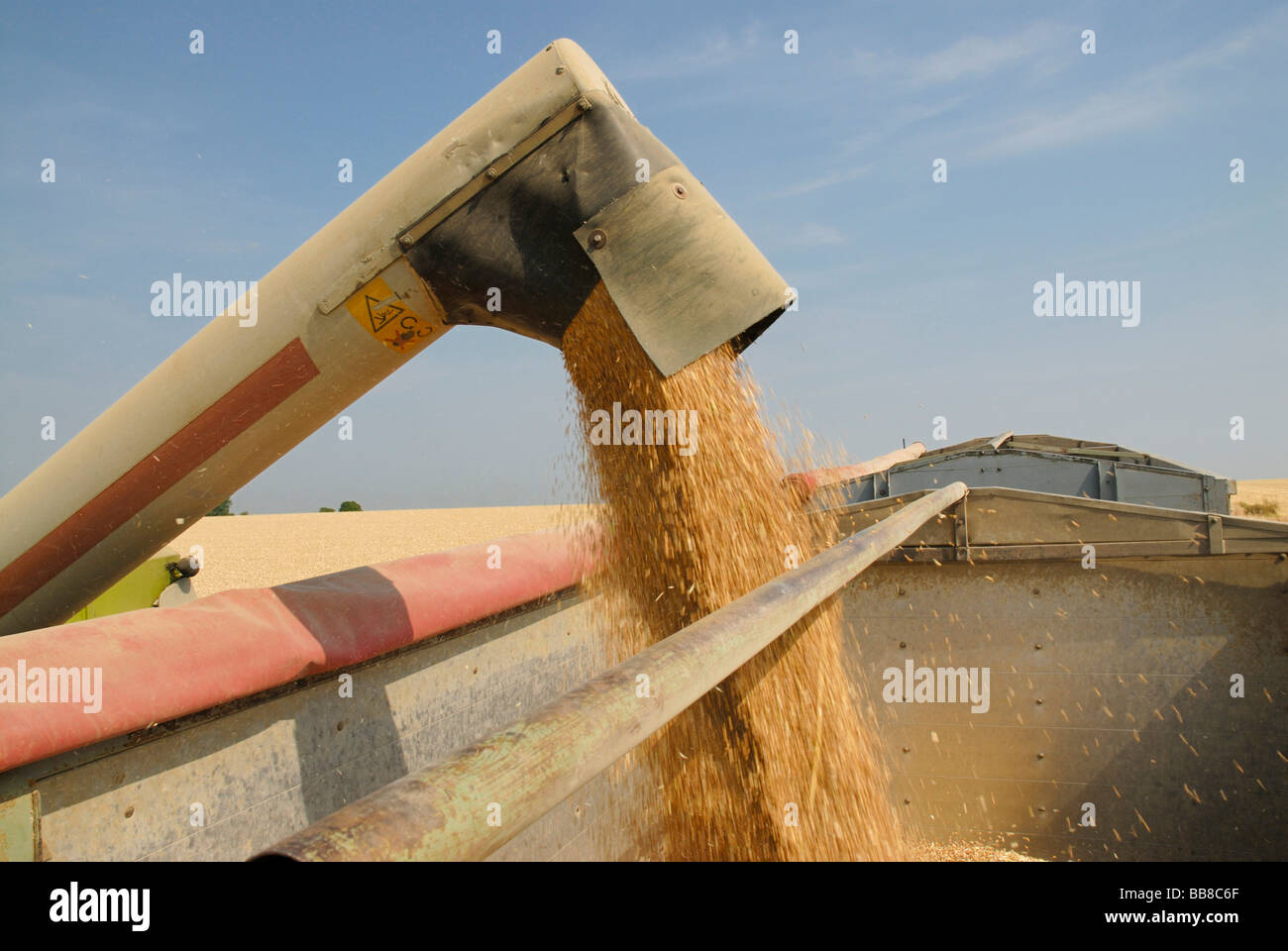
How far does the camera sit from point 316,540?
2406 cm

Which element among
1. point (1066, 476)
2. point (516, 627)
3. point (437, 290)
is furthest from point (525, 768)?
point (1066, 476)

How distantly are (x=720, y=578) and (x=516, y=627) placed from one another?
30.5 inches

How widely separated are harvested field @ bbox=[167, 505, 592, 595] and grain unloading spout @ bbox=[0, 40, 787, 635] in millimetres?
6161

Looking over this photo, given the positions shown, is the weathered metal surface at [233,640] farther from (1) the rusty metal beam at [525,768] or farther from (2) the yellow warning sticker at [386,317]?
(1) the rusty metal beam at [525,768]

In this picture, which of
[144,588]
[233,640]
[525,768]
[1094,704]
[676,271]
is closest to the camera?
[525,768]

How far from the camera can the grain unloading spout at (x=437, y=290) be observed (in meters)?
1.80

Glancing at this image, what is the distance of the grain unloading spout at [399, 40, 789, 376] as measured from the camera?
5.82 feet

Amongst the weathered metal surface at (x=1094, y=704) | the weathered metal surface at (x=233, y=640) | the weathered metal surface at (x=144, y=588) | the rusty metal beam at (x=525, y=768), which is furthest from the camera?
the weathered metal surface at (x=1094, y=704)

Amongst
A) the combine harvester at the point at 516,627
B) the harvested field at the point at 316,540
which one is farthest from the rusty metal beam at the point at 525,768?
the harvested field at the point at 316,540

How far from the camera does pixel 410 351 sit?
2.04 metres

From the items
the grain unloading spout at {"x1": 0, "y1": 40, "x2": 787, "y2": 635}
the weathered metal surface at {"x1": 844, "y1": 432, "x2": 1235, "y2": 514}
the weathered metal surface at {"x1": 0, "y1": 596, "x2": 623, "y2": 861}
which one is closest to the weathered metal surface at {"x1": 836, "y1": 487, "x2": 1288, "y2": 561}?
the weathered metal surface at {"x1": 0, "y1": 596, "x2": 623, "y2": 861}

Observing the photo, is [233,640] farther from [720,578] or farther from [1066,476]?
[1066,476]

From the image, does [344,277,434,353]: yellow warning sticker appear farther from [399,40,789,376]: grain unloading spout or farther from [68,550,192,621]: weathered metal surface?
[68,550,192,621]: weathered metal surface

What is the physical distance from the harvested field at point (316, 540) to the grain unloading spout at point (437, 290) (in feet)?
20.2
